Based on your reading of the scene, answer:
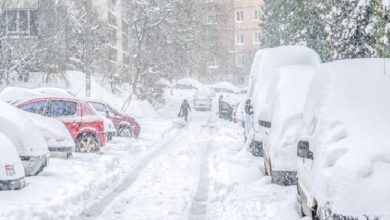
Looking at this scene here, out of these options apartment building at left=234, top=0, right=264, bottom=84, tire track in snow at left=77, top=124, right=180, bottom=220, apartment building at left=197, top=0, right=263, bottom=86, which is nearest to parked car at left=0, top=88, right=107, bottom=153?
tire track in snow at left=77, top=124, right=180, bottom=220

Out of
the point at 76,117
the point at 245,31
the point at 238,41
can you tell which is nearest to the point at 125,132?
the point at 76,117

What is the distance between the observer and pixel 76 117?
1275cm

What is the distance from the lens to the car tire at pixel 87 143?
42.7 feet

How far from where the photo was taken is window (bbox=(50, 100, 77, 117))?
12562mm

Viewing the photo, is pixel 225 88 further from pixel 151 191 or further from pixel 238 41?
pixel 151 191

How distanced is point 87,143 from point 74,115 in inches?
35.5

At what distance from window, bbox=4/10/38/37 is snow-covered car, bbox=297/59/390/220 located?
25018mm

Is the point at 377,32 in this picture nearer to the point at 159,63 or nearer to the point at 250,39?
the point at 159,63

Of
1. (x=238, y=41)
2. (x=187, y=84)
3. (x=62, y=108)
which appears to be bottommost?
(x=62, y=108)

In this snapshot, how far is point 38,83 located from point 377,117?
86.7 feet

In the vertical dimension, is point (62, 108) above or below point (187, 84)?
below

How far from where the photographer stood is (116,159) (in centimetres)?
1212

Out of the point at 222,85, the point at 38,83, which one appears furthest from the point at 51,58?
the point at 222,85

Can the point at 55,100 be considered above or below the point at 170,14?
below
